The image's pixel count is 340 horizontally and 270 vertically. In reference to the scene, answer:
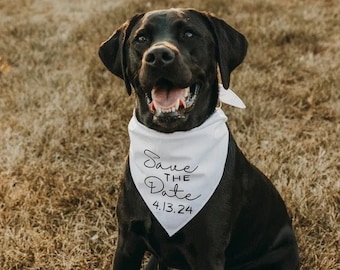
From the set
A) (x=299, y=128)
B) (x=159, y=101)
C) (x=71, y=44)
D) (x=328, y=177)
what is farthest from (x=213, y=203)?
(x=71, y=44)

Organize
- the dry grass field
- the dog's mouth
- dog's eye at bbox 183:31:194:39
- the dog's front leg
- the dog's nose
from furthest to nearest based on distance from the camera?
1. the dry grass field
2. the dog's front leg
3. dog's eye at bbox 183:31:194:39
4. the dog's mouth
5. the dog's nose

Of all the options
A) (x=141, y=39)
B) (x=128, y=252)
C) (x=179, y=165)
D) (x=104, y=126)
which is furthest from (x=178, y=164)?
(x=104, y=126)

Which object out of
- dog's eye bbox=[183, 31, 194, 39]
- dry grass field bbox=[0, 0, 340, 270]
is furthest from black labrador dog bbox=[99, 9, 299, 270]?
dry grass field bbox=[0, 0, 340, 270]

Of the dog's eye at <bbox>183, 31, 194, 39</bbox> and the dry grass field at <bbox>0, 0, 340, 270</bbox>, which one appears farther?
the dry grass field at <bbox>0, 0, 340, 270</bbox>

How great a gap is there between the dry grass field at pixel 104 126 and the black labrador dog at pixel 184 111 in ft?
2.09

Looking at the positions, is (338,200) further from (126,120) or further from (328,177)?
(126,120)

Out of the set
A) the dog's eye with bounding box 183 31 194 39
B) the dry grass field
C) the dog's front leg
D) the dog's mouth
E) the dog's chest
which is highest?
the dog's eye with bounding box 183 31 194 39

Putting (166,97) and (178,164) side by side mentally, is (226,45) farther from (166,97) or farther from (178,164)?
(178,164)

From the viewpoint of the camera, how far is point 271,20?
642 centimetres

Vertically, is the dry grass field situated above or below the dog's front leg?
below

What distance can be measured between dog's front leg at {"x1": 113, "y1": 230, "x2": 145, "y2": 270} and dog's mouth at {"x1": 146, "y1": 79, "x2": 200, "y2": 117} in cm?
59

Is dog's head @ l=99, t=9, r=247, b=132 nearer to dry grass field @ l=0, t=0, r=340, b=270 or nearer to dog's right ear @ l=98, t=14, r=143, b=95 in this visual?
dog's right ear @ l=98, t=14, r=143, b=95

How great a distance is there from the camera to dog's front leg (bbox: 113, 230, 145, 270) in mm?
2707

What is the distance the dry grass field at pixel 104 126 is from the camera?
3383mm
